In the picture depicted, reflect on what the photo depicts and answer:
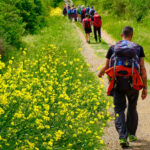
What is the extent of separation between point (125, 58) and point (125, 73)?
0.20 m

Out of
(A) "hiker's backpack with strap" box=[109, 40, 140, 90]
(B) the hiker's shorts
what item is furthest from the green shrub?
(A) "hiker's backpack with strap" box=[109, 40, 140, 90]

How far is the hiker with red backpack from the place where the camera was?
4516 millimetres

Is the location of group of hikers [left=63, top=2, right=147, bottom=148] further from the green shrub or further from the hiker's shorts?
the green shrub

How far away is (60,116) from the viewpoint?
4109 millimetres

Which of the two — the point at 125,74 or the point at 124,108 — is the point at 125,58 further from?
the point at 124,108

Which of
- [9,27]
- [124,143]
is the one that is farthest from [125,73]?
[9,27]

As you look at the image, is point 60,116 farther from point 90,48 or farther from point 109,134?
point 90,48

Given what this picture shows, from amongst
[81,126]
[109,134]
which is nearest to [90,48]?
[109,134]

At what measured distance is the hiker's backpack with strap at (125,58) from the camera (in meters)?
4.50

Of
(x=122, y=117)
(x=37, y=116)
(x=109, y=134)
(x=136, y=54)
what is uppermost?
(x=136, y=54)

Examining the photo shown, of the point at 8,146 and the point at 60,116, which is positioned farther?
the point at 60,116

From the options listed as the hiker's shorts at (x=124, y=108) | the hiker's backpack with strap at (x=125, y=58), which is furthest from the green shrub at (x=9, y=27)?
the hiker's backpack with strap at (x=125, y=58)

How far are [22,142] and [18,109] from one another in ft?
1.57

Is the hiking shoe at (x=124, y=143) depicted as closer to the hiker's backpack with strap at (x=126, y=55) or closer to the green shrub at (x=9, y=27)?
the hiker's backpack with strap at (x=126, y=55)
